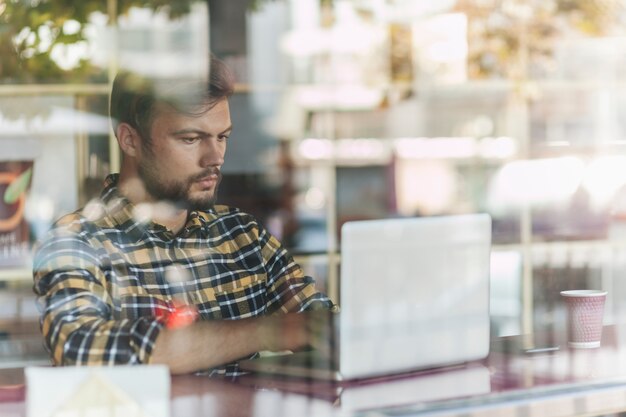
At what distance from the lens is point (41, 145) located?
3.86 meters

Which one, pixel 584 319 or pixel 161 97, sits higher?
pixel 161 97

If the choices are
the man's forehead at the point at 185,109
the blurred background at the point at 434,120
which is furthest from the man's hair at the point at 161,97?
the blurred background at the point at 434,120

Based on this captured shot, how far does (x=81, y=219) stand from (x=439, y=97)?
296 centimetres

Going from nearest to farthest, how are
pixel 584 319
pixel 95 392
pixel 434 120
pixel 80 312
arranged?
pixel 95 392 → pixel 80 312 → pixel 584 319 → pixel 434 120

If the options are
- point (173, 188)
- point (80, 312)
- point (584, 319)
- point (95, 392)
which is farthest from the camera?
point (173, 188)

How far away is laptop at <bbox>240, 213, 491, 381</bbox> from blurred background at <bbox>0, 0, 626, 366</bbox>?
230 centimetres

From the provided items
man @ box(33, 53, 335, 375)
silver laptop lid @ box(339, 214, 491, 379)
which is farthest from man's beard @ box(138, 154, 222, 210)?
silver laptop lid @ box(339, 214, 491, 379)

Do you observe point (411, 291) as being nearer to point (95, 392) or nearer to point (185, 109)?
point (95, 392)

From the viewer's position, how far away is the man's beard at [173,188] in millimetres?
2721

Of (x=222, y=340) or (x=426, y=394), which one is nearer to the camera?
(x=426, y=394)

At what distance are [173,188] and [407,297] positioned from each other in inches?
40.8

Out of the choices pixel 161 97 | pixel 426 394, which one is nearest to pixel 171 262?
pixel 161 97

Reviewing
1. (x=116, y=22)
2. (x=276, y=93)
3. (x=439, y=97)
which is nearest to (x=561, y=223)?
(x=439, y=97)

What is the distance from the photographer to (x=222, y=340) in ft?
7.14
